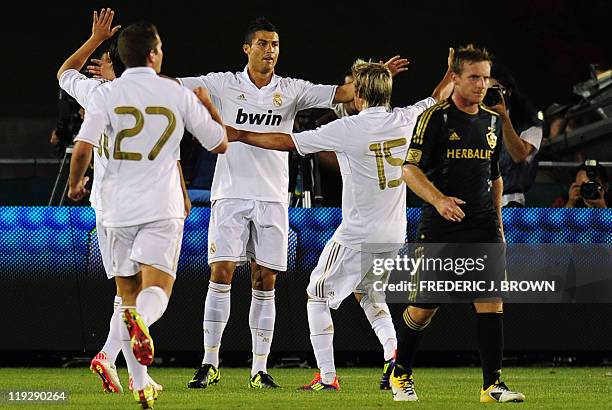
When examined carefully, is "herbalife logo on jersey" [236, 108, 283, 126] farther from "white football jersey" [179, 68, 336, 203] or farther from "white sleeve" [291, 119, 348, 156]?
"white sleeve" [291, 119, 348, 156]

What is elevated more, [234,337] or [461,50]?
[461,50]

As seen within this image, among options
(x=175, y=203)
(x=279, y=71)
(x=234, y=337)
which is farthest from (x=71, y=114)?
(x=279, y=71)

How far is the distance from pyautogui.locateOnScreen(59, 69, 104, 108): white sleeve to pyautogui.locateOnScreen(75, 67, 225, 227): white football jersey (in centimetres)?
122

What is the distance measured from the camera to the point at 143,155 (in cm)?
664

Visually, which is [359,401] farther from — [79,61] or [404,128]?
[79,61]

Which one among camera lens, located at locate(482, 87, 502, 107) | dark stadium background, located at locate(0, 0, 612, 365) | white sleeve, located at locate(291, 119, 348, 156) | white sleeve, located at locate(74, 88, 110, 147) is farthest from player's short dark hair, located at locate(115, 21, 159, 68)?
dark stadium background, located at locate(0, 0, 612, 365)

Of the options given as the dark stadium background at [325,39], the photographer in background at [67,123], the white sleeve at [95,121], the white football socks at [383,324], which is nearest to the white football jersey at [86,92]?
the white sleeve at [95,121]

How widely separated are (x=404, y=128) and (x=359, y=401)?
A: 1.80 metres

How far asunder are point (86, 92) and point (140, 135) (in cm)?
140

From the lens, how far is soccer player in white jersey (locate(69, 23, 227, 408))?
21.7 ft

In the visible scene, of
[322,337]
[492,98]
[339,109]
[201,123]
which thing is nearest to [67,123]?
[339,109]

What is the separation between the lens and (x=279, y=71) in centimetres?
1775

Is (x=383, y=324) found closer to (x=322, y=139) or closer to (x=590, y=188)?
(x=322, y=139)

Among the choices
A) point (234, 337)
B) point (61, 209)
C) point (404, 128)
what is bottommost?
point (234, 337)
